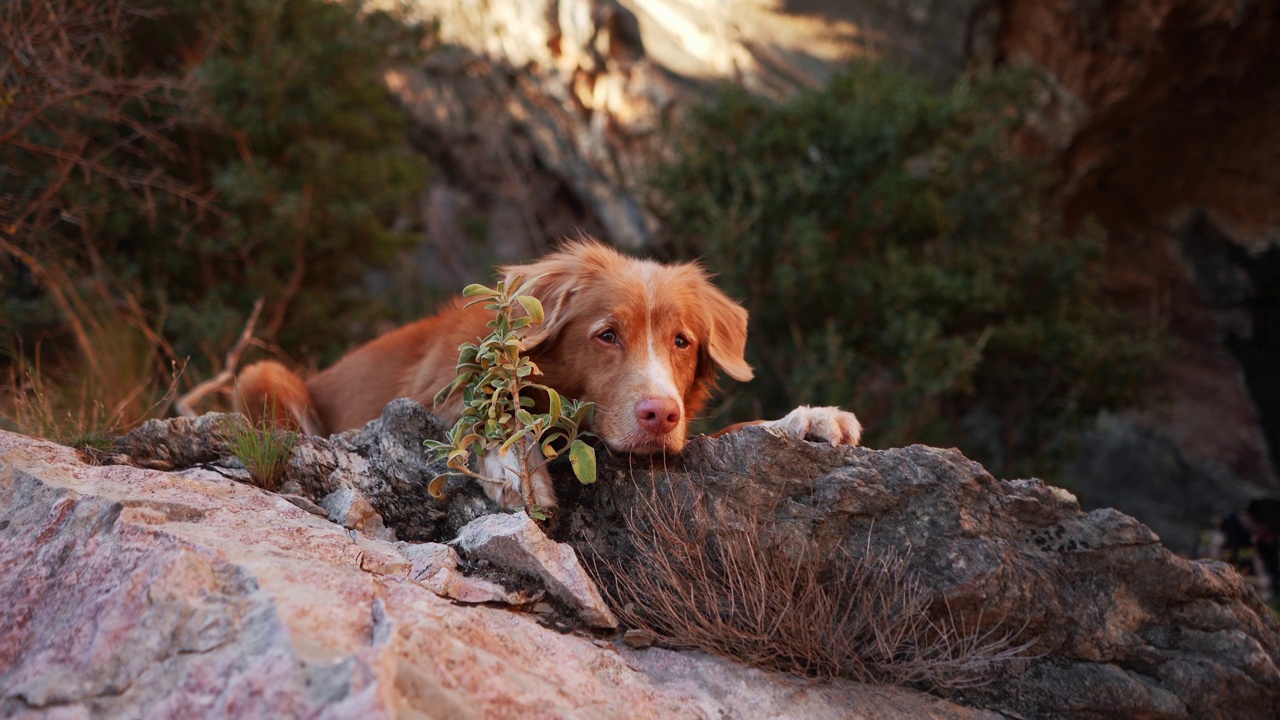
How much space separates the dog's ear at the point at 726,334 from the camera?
12.7ft

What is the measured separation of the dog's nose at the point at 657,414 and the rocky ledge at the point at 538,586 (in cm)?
18

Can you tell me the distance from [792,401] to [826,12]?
5760 millimetres

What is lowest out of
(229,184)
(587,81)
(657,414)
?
(229,184)

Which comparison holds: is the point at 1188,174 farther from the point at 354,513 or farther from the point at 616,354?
the point at 354,513

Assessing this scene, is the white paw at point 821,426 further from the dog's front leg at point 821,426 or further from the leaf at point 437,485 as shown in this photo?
the leaf at point 437,485

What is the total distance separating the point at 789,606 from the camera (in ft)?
9.25

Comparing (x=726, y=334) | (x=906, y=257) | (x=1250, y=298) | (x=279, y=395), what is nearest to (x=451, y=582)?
(x=726, y=334)

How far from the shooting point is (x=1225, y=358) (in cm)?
1033

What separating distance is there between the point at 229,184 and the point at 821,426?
267 inches

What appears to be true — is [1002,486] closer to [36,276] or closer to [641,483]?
[641,483]

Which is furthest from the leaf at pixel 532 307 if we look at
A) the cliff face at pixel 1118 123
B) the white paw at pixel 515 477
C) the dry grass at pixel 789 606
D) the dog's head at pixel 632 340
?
the cliff face at pixel 1118 123

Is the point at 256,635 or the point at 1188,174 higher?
the point at 1188,174

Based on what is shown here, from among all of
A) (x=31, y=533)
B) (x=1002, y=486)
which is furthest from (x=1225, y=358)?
(x=31, y=533)

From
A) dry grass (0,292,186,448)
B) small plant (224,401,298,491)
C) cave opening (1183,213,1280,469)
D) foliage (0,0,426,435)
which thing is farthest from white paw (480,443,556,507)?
cave opening (1183,213,1280,469)
